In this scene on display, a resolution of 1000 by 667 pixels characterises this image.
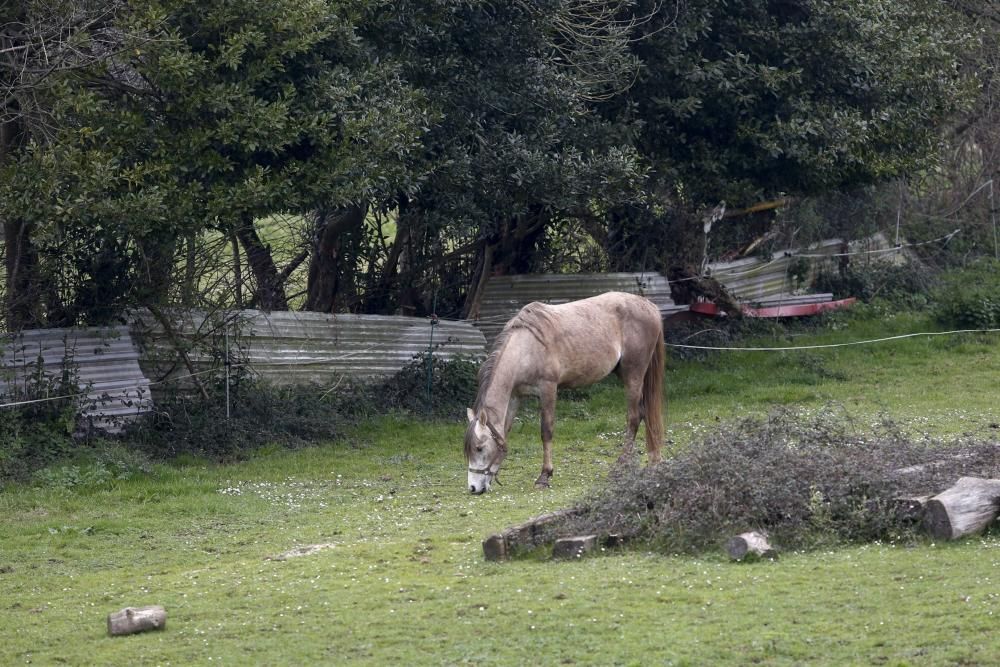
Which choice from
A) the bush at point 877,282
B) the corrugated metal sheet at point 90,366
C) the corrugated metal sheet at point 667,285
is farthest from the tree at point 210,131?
the bush at point 877,282

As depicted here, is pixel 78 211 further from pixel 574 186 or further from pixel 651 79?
pixel 651 79

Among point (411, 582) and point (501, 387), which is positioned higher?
point (501, 387)

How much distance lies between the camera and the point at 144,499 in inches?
469

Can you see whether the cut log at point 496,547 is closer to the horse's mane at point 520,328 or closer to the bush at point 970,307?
the horse's mane at point 520,328

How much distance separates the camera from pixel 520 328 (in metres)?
12.3

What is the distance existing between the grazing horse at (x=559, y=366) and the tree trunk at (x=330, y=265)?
5021mm

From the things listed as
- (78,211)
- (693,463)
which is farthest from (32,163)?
(693,463)

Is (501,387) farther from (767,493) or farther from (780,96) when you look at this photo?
(780,96)

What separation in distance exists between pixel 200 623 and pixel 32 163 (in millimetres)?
6208

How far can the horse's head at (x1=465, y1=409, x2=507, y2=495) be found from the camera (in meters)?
11.3

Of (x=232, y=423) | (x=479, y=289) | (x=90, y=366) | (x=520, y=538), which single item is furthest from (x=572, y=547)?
(x=479, y=289)

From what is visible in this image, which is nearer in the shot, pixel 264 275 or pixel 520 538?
pixel 520 538

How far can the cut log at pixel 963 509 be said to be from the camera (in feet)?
26.0

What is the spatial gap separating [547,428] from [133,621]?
17.7ft
